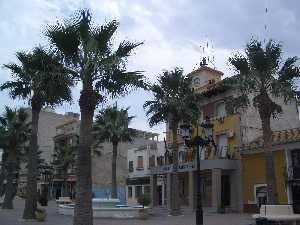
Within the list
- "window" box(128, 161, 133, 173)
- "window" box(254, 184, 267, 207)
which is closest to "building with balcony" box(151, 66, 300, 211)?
"window" box(254, 184, 267, 207)

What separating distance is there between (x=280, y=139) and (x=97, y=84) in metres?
19.6

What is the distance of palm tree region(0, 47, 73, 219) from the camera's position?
70.5 ft

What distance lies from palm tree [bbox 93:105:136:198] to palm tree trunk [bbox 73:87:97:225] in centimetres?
3017

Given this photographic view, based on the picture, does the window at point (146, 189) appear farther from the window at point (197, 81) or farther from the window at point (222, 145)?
the window at point (222, 145)

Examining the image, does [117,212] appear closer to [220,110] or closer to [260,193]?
[260,193]

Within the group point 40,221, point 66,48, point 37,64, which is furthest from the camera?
point 40,221

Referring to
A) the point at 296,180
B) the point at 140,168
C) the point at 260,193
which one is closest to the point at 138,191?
the point at 140,168

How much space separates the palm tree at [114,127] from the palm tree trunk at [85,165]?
99.0ft

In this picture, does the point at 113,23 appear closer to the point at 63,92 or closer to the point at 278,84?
the point at 63,92

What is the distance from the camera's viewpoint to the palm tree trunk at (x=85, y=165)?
18.6 metres

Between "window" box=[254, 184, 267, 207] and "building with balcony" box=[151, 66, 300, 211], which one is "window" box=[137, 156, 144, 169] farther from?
"window" box=[254, 184, 267, 207]

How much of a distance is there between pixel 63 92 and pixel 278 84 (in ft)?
39.8

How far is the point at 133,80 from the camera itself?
2102cm

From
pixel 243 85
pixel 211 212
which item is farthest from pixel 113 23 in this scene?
pixel 211 212
